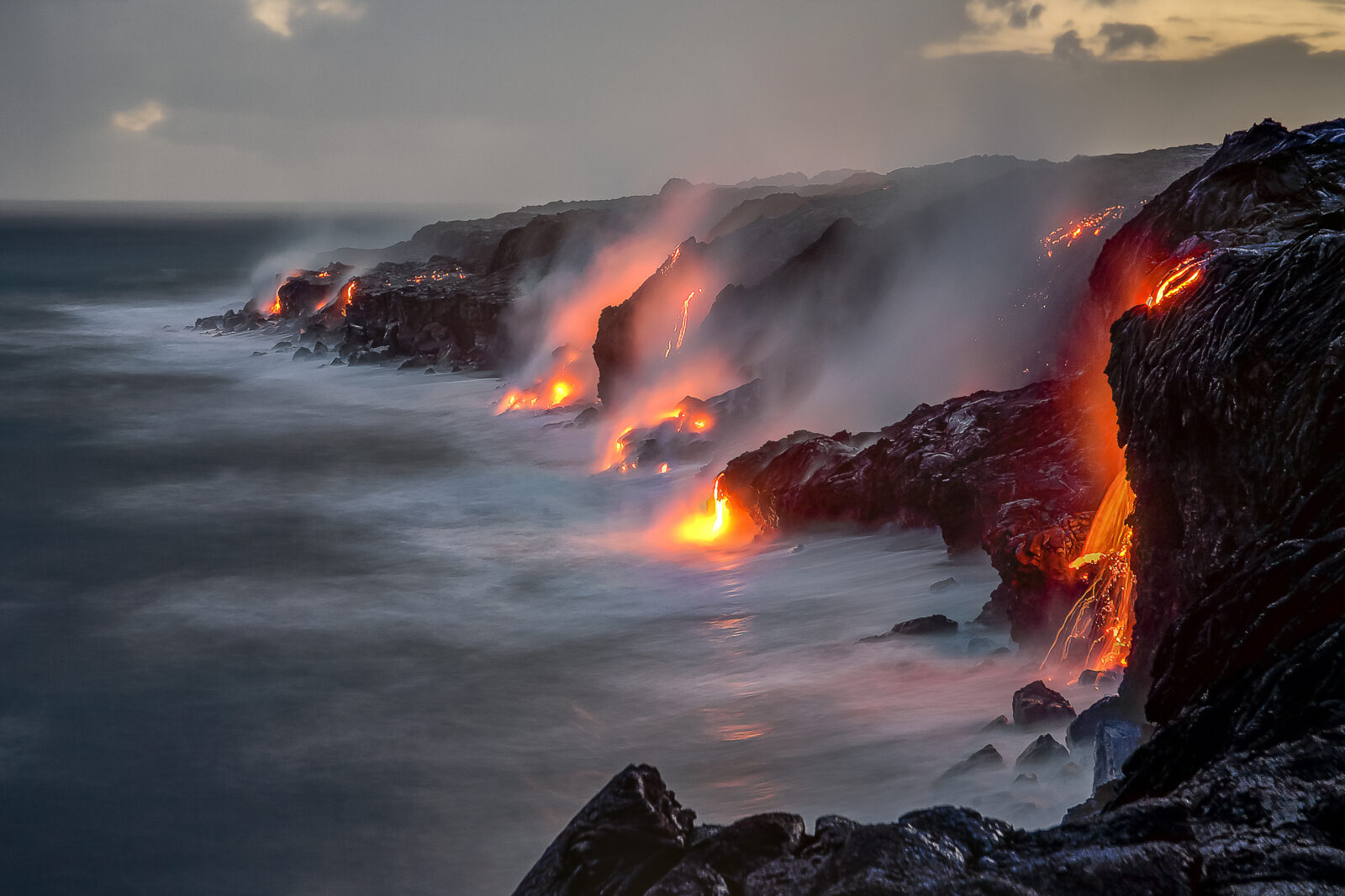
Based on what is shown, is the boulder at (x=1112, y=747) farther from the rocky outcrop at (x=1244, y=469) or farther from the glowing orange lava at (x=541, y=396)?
the glowing orange lava at (x=541, y=396)

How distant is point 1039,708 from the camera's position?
10.3 m

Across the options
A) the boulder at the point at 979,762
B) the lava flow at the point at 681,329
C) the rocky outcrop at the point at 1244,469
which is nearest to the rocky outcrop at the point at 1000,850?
the rocky outcrop at the point at 1244,469

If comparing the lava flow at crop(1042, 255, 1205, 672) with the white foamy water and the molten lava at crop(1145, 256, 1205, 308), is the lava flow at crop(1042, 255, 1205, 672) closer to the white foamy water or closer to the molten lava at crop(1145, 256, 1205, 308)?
the white foamy water

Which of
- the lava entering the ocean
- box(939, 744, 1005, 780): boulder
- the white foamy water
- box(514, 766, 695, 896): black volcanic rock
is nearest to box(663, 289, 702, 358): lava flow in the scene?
the lava entering the ocean

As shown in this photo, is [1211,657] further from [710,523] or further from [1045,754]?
[710,523]

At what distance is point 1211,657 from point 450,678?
34.0ft

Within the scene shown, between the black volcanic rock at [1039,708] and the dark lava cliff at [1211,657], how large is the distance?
981 millimetres

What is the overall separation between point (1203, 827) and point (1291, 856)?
441 millimetres

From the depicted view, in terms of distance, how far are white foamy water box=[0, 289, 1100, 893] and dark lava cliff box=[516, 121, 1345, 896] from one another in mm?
2519

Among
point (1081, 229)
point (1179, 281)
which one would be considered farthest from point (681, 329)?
point (1179, 281)

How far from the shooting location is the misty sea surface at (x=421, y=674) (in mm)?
10984

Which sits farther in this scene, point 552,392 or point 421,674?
point 552,392

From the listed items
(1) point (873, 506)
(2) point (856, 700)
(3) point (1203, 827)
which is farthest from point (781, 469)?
(3) point (1203, 827)

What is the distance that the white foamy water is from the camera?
36.1 feet
